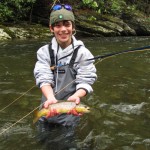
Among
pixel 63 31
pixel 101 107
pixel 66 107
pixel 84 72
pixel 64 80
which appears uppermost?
pixel 63 31

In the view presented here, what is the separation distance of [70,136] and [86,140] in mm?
342

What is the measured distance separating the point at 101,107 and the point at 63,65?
117 inches

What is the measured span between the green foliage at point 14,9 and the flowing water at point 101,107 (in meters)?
9.93

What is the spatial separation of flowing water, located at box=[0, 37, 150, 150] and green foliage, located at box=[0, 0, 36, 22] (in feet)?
32.6

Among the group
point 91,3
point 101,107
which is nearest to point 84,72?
point 101,107

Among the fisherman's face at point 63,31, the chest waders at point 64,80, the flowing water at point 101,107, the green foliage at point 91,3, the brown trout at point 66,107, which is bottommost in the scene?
the flowing water at point 101,107

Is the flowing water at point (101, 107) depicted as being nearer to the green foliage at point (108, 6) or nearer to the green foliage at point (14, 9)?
the green foliage at point (14, 9)

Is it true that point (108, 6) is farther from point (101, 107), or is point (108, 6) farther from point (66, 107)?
point (66, 107)

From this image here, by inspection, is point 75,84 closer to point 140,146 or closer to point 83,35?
point 140,146

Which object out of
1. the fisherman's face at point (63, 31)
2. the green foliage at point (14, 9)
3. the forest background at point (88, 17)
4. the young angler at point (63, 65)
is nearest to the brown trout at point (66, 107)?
the young angler at point (63, 65)

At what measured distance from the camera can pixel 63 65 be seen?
4.59 m

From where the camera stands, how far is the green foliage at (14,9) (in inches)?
855

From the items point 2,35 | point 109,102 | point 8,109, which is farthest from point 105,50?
point 8,109

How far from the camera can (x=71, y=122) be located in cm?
483
